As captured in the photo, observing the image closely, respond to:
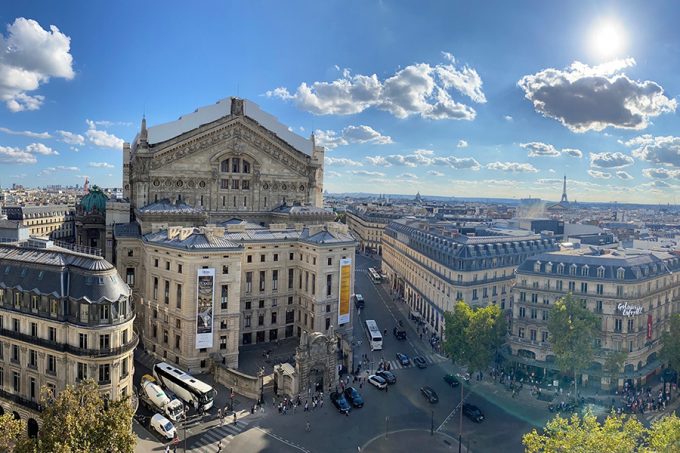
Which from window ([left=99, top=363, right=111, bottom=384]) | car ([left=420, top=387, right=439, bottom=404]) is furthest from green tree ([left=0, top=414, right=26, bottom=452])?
car ([left=420, top=387, right=439, bottom=404])

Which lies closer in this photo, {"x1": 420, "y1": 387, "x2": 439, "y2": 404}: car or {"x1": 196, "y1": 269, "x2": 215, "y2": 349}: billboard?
{"x1": 420, "y1": 387, "x2": 439, "y2": 404}: car

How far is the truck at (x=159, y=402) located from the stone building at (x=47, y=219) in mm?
94376

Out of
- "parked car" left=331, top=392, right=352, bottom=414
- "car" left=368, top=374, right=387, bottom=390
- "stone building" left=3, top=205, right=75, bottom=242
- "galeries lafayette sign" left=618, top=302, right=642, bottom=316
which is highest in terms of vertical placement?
"stone building" left=3, top=205, right=75, bottom=242

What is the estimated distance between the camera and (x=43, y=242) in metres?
68.0

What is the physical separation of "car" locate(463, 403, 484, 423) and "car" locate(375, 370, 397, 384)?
10965mm

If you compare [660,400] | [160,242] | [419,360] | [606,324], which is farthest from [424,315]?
[160,242]

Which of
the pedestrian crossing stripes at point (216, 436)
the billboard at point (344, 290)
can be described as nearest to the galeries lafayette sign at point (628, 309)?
the billboard at point (344, 290)

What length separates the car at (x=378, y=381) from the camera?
6775cm

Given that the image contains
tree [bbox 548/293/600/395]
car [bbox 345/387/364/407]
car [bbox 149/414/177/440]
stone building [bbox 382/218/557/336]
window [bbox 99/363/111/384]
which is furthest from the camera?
stone building [bbox 382/218/557/336]

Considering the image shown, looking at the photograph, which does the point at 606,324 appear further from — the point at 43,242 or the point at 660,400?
the point at 43,242

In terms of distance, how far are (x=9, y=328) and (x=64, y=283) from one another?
8293 mm

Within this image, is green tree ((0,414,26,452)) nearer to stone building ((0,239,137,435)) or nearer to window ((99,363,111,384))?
stone building ((0,239,137,435))

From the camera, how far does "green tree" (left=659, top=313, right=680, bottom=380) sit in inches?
2773

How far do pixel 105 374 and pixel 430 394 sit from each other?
35.8 metres
